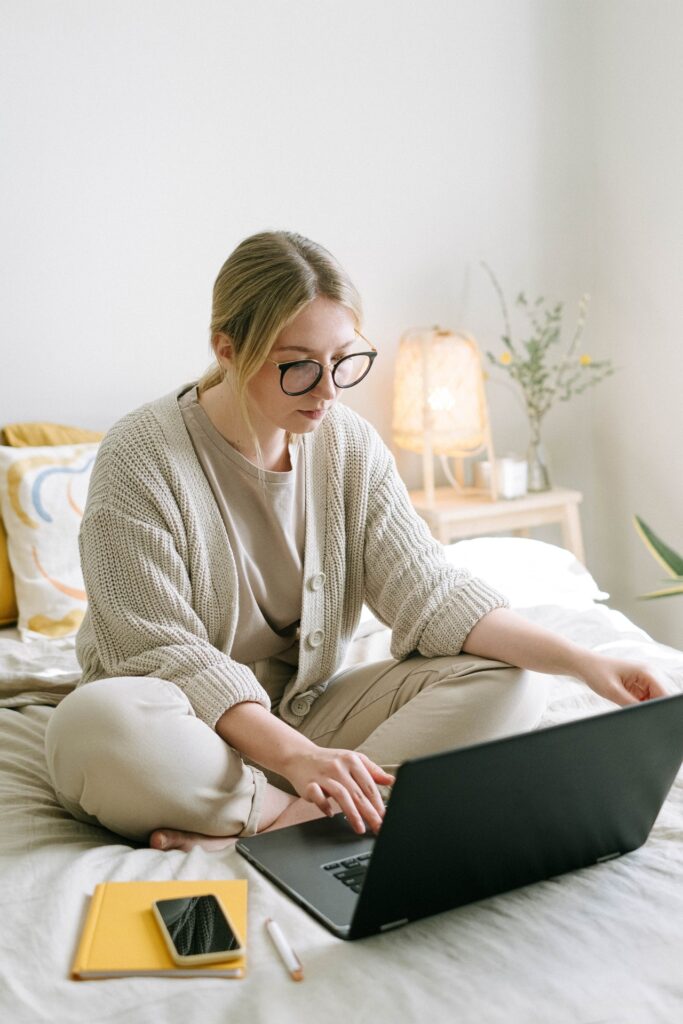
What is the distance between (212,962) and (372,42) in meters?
2.40

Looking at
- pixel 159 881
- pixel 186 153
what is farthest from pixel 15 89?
pixel 159 881

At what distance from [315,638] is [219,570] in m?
0.17

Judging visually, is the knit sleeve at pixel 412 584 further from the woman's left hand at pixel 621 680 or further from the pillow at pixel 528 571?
the pillow at pixel 528 571

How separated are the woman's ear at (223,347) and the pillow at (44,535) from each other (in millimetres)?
849

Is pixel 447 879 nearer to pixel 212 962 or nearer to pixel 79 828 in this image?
pixel 212 962

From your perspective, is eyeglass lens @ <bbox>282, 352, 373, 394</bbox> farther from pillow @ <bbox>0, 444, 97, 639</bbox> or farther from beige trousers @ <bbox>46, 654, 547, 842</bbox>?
pillow @ <bbox>0, 444, 97, 639</bbox>

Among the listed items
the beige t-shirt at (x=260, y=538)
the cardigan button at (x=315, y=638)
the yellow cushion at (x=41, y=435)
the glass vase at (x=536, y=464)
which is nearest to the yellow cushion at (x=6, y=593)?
the yellow cushion at (x=41, y=435)

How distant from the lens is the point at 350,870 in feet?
3.71

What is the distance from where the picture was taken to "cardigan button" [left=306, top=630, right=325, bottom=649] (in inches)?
60.4

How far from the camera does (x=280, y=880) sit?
3.68 ft

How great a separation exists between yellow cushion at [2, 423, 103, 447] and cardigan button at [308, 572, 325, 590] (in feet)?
3.42

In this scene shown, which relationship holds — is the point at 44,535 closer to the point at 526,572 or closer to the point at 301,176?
the point at 526,572

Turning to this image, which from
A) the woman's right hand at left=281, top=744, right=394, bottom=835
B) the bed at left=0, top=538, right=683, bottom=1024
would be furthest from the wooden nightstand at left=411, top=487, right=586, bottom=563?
the woman's right hand at left=281, top=744, right=394, bottom=835

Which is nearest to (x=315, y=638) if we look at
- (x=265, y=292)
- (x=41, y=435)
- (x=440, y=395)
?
(x=265, y=292)
